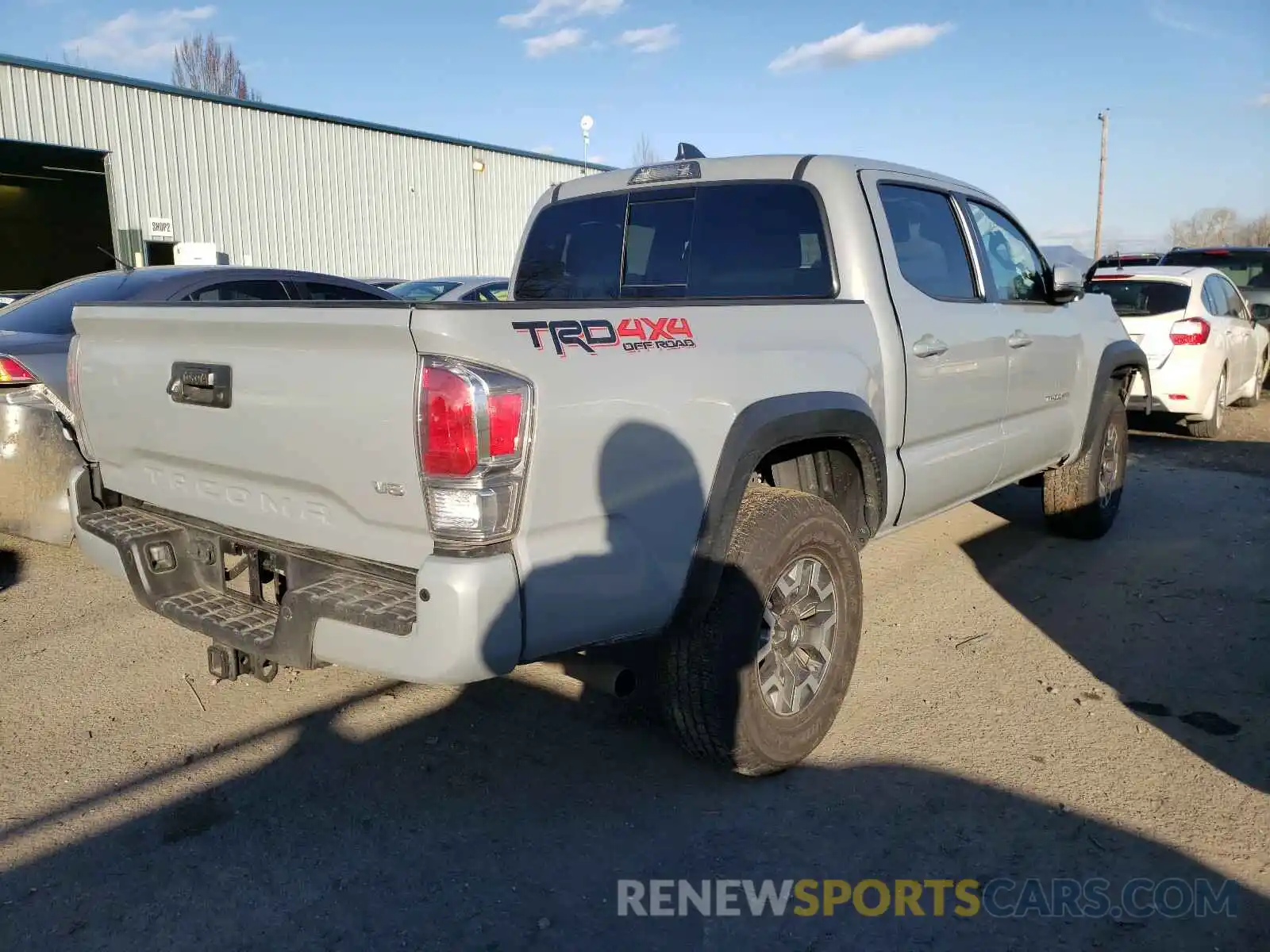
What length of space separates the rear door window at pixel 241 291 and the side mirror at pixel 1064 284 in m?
4.80

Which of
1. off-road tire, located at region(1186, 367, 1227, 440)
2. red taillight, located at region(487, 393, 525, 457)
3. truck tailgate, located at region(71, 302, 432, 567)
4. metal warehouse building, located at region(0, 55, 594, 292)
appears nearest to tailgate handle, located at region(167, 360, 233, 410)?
truck tailgate, located at region(71, 302, 432, 567)

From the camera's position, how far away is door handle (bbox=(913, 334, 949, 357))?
384 cm

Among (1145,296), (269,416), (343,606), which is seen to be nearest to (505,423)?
(343,606)

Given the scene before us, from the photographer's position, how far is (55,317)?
5.64 meters

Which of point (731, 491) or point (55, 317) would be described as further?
point (55, 317)

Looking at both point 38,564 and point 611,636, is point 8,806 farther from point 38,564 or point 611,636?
point 38,564

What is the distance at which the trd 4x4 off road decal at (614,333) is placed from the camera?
2422 mm

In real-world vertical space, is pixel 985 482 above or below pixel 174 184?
below

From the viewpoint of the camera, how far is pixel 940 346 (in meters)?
3.98

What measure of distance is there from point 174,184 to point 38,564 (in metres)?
17.5

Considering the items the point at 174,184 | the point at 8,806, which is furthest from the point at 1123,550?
the point at 174,184

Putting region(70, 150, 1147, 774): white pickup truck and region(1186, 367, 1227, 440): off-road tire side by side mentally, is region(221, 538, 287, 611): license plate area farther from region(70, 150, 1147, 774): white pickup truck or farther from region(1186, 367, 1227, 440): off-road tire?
region(1186, 367, 1227, 440): off-road tire

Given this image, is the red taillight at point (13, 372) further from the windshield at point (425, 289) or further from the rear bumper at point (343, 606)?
the windshield at point (425, 289)

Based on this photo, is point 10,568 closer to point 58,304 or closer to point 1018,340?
point 58,304
